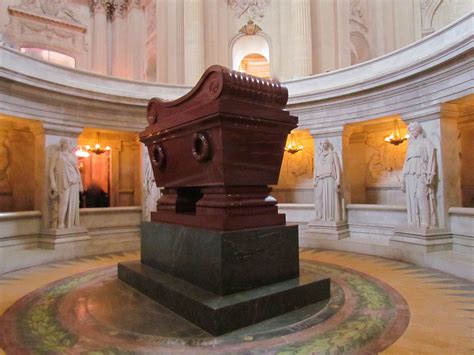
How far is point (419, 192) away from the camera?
6172 mm

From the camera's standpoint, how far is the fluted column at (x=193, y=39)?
43.3ft

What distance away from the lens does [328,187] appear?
309 inches

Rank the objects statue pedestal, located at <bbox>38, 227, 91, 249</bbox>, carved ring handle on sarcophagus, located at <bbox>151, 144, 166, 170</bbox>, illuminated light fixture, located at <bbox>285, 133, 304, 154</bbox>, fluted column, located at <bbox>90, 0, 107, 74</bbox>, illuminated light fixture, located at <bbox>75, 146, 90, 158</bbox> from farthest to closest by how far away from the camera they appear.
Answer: fluted column, located at <bbox>90, 0, 107, 74</bbox> → illuminated light fixture, located at <bbox>285, 133, 304, 154</bbox> → illuminated light fixture, located at <bbox>75, 146, 90, 158</bbox> → statue pedestal, located at <bbox>38, 227, 91, 249</bbox> → carved ring handle on sarcophagus, located at <bbox>151, 144, 166, 170</bbox>

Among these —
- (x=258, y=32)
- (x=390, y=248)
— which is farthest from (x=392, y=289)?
(x=258, y=32)

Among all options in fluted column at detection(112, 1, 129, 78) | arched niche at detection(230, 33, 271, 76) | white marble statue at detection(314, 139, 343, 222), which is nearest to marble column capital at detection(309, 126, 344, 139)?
A: white marble statue at detection(314, 139, 343, 222)

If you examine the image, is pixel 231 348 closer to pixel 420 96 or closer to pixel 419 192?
pixel 419 192

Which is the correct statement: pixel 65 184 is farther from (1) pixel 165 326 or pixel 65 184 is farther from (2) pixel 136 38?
(2) pixel 136 38

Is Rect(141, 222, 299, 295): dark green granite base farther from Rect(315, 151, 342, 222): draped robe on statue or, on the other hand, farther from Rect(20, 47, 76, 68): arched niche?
Rect(20, 47, 76, 68): arched niche

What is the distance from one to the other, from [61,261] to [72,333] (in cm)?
423

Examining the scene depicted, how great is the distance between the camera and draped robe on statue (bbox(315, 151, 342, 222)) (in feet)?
25.5

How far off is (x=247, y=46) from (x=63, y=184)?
10.7m

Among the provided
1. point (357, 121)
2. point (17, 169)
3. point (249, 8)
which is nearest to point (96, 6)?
point (249, 8)

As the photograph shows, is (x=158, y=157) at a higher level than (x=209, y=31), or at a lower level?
lower

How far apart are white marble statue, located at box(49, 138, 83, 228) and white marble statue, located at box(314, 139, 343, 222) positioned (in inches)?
215
